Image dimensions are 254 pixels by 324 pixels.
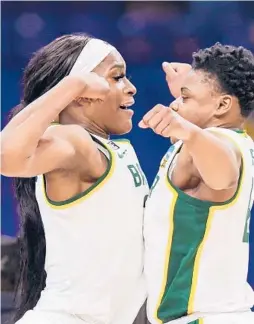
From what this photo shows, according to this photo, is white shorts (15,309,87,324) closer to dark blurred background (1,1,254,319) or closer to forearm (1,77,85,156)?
forearm (1,77,85,156)

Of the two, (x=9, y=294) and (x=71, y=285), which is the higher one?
(x=71, y=285)

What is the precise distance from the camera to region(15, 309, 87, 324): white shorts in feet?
4.86

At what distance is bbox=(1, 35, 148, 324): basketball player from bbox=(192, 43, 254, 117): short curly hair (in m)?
0.20

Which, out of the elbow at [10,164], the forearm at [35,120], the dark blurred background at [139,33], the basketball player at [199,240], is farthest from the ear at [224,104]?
the dark blurred background at [139,33]

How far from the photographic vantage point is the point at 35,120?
131 centimetres

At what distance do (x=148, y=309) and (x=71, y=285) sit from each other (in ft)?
0.54

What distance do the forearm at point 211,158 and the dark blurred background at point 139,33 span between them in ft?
3.45

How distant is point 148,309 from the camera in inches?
59.3

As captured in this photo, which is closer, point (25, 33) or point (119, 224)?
point (119, 224)

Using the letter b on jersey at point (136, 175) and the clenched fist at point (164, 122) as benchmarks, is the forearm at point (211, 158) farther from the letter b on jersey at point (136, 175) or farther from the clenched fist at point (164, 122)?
the letter b on jersey at point (136, 175)

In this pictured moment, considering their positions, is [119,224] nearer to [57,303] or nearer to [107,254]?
[107,254]

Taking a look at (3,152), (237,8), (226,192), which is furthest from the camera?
(237,8)

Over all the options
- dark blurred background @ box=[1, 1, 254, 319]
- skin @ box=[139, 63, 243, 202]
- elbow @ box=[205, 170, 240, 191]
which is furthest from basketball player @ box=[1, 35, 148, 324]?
dark blurred background @ box=[1, 1, 254, 319]

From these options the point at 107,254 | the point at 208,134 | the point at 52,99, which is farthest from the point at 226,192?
the point at 52,99
